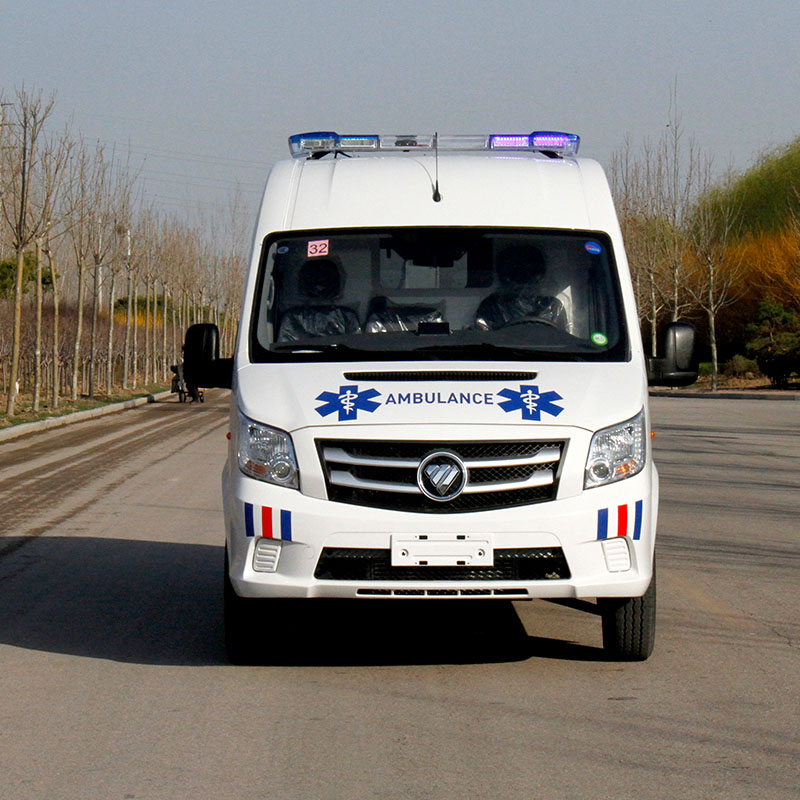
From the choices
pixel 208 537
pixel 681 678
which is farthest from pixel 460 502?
pixel 208 537

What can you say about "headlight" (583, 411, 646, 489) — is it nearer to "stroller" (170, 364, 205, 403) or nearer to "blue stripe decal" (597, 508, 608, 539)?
"blue stripe decal" (597, 508, 608, 539)

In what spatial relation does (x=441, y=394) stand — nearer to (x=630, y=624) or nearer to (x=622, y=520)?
(x=622, y=520)

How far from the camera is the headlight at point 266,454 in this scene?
233 inches

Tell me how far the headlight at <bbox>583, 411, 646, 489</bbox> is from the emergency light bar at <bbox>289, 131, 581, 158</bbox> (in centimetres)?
218

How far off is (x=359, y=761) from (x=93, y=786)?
3.11ft

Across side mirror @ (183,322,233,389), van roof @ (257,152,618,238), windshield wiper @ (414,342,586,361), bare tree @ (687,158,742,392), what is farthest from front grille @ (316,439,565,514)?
bare tree @ (687,158,742,392)

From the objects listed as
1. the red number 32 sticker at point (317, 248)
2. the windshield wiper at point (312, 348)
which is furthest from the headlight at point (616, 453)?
the red number 32 sticker at point (317, 248)

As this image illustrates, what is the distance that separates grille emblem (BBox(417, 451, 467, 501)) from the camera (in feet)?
19.1

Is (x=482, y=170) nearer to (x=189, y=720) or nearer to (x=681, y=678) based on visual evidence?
(x=681, y=678)

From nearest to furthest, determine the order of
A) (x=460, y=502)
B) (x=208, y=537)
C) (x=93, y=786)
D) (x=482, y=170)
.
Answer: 1. (x=93, y=786)
2. (x=460, y=502)
3. (x=482, y=170)
4. (x=208, y=537)

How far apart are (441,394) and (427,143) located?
2.42 meters

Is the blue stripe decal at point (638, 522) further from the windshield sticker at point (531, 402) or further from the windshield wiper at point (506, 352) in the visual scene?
the windshield wiper at point (506, 352)

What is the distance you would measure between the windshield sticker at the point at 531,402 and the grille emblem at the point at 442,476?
13.3 inches

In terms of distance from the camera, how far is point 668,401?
1721 inches
